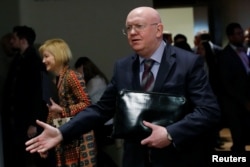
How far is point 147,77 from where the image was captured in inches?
91.7

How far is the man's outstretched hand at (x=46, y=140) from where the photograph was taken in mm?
2379

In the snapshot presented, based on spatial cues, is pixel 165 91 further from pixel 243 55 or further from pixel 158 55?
pixel 243 55

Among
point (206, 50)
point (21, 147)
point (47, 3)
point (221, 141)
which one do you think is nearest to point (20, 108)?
point (21, 147)

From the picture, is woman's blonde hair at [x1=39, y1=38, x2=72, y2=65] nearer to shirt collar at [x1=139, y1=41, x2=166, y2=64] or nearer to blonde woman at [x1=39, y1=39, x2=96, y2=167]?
blonde woman at [x1=39, y1=39, x2=96, y2=167]

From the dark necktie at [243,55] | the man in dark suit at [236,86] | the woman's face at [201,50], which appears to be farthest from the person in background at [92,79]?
the woman's face at [201,50]

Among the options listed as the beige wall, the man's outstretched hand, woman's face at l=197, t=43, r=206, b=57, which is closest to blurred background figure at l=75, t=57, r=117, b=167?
woman's face at l=197, t=43, r=206, b=57

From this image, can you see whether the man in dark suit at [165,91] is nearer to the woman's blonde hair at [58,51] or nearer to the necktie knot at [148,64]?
Answer: the necktie knot at [148,64]

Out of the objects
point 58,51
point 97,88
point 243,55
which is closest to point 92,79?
point 97,88

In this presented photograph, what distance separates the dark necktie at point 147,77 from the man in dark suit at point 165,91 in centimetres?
2

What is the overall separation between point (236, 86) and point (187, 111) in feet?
12.1

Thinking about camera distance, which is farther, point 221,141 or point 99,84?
point 221,141

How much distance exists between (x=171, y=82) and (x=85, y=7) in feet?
12.4

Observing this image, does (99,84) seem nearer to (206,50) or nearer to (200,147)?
(206,50)

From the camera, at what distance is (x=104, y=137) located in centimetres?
496
